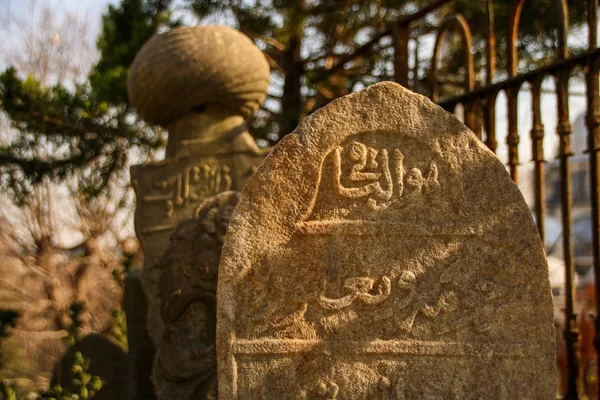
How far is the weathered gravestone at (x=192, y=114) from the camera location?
15.4ft

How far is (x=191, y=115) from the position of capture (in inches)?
194

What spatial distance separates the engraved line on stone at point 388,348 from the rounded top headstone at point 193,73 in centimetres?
263

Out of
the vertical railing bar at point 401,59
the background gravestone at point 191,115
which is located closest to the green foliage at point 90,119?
the background gravestone at point 191,115

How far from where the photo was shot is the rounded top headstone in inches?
184

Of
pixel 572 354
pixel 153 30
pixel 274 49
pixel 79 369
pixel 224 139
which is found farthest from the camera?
pixel 274 49

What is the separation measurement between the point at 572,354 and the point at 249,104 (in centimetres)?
265

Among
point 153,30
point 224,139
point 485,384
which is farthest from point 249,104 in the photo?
point 485,384

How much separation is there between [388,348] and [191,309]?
3.96 feet

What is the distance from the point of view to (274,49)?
24.8 ft

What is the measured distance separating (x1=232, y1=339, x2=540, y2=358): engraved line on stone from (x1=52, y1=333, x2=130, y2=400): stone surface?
2.62m

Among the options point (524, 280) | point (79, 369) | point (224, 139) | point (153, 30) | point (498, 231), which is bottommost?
A: point (79, 369)

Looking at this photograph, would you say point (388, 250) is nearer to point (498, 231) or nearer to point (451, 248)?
point (451, 248)

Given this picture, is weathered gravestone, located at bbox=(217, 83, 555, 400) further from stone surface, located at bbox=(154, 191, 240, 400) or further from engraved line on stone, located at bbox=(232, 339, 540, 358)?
stone surface, located at bbox=(154, 191, 240, 400)

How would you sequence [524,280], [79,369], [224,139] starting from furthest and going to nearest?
[224,139], [79,369], [524,280]
